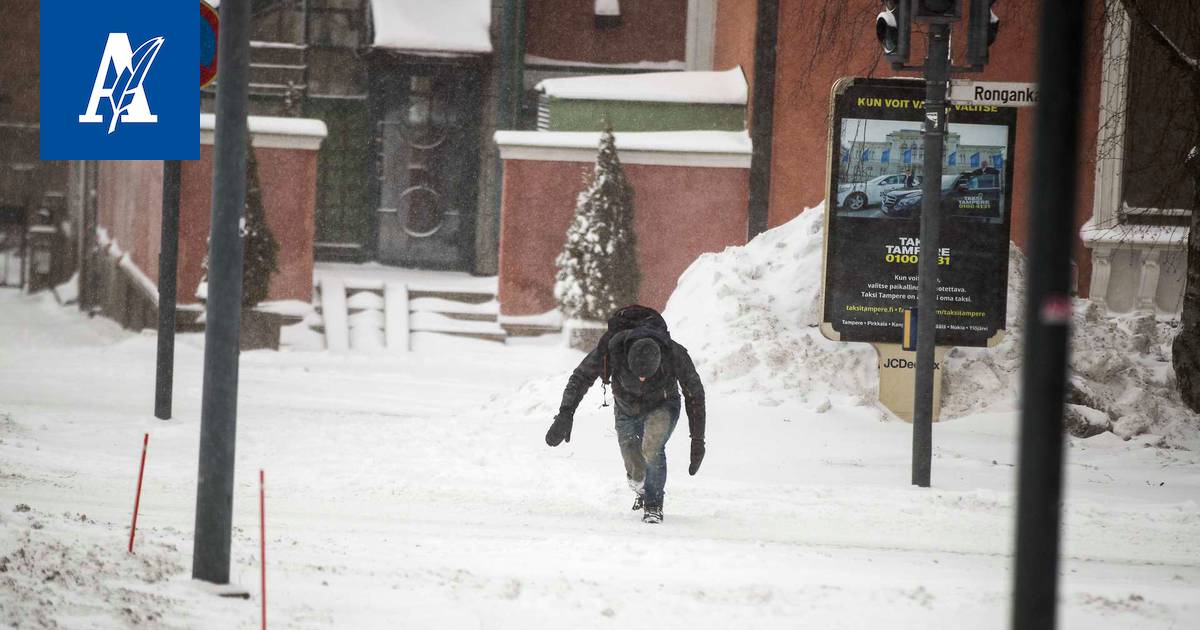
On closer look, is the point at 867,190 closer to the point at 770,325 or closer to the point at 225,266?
the point at 770,325

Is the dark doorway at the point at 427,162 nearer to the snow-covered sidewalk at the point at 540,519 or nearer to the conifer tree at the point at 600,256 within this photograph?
the conifer tree at the point at 600,256

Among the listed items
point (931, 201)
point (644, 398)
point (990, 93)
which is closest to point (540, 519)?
point (644, 398)

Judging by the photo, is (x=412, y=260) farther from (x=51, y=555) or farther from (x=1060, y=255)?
(x=1060, y=255)

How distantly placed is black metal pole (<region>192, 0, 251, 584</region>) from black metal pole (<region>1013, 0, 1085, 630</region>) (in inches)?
130

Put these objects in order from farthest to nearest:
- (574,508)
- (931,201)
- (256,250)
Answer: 1. (256,250)
2. (931,201)
3. (574,508)

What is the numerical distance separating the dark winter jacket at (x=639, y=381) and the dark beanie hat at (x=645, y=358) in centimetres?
12

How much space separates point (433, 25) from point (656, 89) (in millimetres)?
4622

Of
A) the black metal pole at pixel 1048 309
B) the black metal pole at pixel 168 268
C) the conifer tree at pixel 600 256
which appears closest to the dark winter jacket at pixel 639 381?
the black metal pole at pixel 168 268

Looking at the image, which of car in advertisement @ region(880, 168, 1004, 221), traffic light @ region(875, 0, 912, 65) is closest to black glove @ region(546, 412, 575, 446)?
traffic light @ region(875, 0, 912, 65)

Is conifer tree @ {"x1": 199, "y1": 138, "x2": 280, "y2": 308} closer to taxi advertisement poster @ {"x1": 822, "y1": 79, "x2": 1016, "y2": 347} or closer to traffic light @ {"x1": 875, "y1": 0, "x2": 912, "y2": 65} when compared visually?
taxi advertisement poster @ {"x1": 822, "y1": 79, "x2": 1016, "y2": 347}

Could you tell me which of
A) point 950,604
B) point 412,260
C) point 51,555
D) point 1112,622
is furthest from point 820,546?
point 412,260

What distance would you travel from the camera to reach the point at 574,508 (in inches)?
347

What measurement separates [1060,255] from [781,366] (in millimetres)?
10065

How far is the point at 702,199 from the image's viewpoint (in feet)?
66.3
